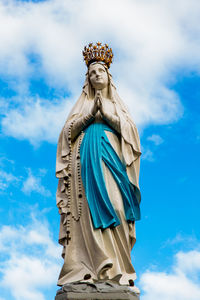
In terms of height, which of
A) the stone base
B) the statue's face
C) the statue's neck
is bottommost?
the stone base

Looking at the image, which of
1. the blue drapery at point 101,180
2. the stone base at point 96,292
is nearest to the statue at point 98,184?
the blue drapery at point 101,180

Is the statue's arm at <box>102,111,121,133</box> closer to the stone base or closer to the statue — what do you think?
the statue

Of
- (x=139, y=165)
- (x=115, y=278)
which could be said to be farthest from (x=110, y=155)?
(x=115, y=278)

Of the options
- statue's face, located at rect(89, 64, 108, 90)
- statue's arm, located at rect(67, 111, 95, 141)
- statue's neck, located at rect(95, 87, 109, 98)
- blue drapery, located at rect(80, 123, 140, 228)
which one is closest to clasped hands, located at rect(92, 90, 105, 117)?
statue's arm, located at rect(67, 111, 95, 141)

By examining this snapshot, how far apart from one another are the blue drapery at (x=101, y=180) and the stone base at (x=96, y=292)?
116cm

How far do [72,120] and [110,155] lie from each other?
136 centimetres

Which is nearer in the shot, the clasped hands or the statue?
the statue

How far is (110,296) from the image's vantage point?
831 centimetres

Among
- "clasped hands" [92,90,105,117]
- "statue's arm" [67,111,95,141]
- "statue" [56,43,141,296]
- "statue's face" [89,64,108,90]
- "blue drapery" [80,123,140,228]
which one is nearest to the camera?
"statue" [56,43,141,296]

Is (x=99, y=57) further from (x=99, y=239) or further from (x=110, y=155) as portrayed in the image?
(x=99, y=239)

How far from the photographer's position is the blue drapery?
923cm

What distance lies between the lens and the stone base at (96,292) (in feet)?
27.2

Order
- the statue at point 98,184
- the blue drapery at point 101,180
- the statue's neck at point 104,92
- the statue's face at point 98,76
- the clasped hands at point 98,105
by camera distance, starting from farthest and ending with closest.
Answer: the statue's neck at point 104,92 → the statue's face at point 98,76 → the clasped hands at point 98,105 → the blue drapery at point 101,180 → the statue at point 98,184

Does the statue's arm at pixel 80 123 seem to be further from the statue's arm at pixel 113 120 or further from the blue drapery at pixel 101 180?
the statue's arm at pixel 113 120
